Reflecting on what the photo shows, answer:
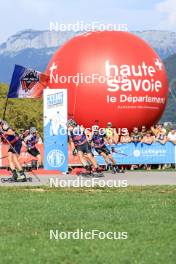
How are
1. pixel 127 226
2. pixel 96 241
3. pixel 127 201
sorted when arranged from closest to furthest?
pixel 96 241 < pixel 127 226 < pixel 127 201

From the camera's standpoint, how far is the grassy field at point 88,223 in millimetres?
7863

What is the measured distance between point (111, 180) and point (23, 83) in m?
6.67

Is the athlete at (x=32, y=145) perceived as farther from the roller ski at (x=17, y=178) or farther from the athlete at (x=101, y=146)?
the roller ski at (x=17, y=178)

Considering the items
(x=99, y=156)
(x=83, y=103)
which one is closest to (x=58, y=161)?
(x=99, y=156)

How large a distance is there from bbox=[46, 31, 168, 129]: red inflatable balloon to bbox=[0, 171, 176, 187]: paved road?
176 inches

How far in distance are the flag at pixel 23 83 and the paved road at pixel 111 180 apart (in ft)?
12.5

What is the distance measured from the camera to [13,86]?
23641mm

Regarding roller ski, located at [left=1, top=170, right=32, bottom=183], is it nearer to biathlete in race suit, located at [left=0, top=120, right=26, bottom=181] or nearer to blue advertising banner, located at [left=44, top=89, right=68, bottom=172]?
biathlete in race suit, located at [left=0, top=120, right=26, bottom=181]

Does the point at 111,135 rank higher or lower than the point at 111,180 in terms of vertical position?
higher

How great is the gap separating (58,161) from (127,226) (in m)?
11.8

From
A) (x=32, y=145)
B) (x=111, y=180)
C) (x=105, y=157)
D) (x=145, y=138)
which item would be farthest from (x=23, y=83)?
(x=111, y=180)

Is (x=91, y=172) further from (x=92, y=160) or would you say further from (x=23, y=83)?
(x=23, y=83)

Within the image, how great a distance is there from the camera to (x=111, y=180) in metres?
18.9

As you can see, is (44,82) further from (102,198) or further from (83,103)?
(102,198)
